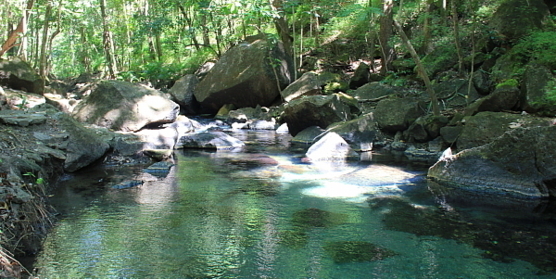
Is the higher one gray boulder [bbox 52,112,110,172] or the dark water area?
gray boulder [bbox 52,112,110,172]

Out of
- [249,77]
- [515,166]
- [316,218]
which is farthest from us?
[249,77]

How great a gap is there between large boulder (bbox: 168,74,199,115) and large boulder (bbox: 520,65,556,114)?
14377 millimetres

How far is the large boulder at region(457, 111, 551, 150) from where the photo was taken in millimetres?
8703

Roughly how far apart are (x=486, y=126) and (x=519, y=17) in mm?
5918

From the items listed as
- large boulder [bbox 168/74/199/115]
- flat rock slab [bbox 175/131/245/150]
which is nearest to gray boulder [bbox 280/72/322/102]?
flat rock slab [bbox 175/131/245/150]

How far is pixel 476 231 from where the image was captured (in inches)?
204

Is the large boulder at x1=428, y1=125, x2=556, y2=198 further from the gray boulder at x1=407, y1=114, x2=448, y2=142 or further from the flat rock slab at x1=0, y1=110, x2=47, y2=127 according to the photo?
the flat rock slab at x1=0, y1=110, x2=47, y2=127

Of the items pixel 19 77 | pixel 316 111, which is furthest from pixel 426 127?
pixel 19 77

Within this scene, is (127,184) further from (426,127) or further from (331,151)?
(426,127)

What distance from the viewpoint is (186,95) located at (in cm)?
2020

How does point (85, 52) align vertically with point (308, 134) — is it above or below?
above

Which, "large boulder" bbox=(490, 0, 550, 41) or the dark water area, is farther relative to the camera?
"large boulder" bbox=(490, 0, 550, 41)

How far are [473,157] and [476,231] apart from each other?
7.32 feet

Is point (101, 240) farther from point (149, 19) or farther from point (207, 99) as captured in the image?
point (149, 19)
